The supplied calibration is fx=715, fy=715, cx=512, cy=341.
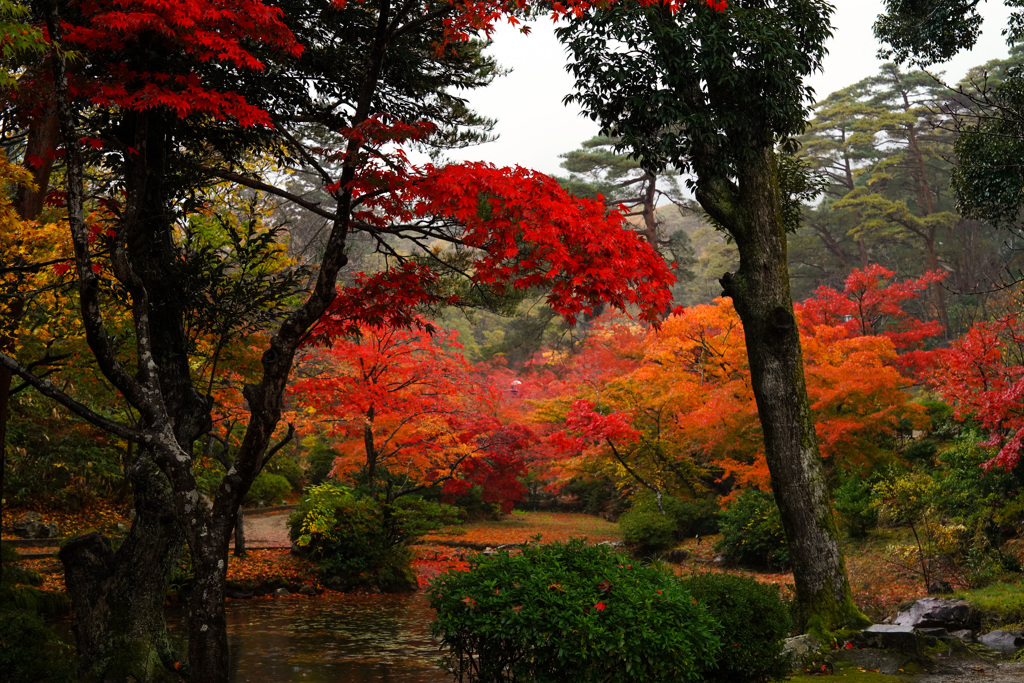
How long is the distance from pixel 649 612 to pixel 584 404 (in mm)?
10818

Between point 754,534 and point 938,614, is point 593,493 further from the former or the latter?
point 938,614

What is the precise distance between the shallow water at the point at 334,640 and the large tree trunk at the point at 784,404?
159 inches

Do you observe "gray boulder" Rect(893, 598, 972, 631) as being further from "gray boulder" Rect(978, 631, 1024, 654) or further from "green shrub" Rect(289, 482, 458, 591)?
"green shrub" Rect(289, 482, 458, 591)

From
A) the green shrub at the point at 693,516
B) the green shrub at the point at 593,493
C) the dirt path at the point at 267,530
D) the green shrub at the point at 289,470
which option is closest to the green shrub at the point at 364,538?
the dirt path at the point at 267,530

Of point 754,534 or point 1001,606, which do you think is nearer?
point 1001,606

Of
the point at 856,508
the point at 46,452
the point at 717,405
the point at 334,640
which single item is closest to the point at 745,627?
the point at 334,640

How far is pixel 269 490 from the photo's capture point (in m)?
21.6

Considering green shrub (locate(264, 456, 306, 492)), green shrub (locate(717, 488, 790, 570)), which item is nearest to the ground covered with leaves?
green shrub (locate(717, 488, 790, 570))

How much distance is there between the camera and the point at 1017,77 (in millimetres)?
11023

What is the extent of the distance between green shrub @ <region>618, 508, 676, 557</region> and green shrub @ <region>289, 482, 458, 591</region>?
494 centimetres

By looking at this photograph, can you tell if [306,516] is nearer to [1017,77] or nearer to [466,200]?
[466,200]

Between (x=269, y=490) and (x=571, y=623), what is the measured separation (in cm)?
1883

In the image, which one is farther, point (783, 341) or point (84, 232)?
point (783, 341)

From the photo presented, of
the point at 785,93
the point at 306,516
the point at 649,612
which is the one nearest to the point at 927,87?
the point at 785,93
